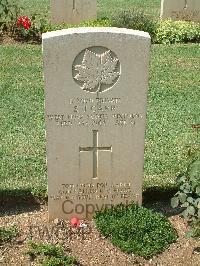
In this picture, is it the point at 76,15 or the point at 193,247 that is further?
the point at 76,15

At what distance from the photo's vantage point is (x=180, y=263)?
4.84 metres

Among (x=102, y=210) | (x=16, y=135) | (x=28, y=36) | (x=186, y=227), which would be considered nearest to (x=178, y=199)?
(x=186, y=227)

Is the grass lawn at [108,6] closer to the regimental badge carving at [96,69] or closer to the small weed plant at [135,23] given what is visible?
the small weed plant at [135,23]

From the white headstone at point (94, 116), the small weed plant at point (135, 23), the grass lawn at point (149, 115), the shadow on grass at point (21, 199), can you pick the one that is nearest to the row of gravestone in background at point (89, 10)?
the small weed plant at point (135, 23)

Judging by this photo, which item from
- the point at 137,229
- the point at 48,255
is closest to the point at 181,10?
the point at 137,229

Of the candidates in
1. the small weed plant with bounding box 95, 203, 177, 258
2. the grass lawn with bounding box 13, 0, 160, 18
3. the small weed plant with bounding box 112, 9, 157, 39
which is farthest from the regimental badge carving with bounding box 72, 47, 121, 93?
the grass lawn with bounding box 13, 0, 160, 18

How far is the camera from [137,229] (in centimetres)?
501

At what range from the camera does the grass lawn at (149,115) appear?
21.0 ft

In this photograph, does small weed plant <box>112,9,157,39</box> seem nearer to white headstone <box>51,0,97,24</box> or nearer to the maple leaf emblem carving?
white headstone <box>51,0,97,24</box>

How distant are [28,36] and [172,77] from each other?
3646 millimetres

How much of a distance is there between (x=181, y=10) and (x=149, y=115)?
5718 mm

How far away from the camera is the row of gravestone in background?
12.2 metres

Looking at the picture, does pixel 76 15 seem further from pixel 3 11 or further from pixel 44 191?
pixel 44 191

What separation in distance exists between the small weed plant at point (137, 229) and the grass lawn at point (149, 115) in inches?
28.7
